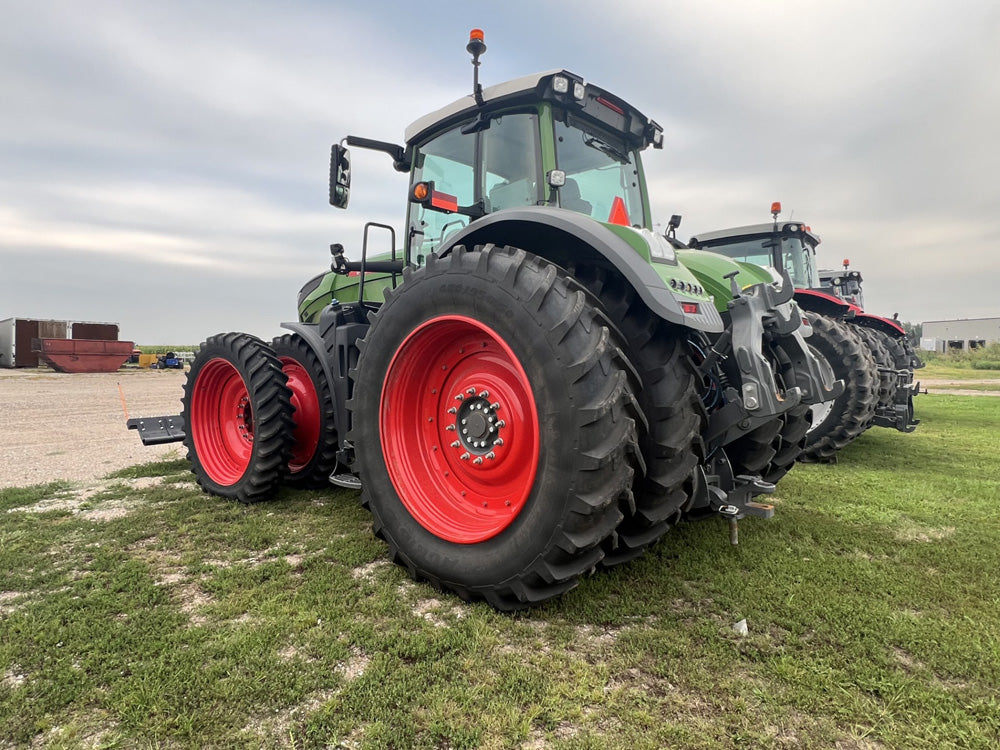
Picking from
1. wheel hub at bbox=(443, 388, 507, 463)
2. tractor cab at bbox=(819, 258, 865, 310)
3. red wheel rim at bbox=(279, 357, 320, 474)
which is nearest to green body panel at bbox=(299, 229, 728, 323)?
Result: red wheel rim at bbox=(279, 357, 320, 474)

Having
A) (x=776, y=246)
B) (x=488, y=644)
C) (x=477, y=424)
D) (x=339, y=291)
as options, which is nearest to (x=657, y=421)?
(x=477, y=424)

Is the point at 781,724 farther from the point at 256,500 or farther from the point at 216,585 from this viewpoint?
the point at 256,500

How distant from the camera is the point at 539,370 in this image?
2.13m

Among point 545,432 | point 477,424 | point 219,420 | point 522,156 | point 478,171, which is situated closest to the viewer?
point 545,432

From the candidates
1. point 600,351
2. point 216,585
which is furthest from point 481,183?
point 216,585

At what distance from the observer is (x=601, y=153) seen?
3.47 metres

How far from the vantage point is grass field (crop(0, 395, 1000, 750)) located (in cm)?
157

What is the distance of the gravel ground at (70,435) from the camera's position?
16.5 ft

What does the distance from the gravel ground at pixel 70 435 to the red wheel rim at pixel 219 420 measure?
1191mm

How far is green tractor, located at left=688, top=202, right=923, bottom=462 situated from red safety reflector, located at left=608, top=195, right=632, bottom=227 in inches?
55.8

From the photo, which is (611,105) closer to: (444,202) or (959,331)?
(444,202)

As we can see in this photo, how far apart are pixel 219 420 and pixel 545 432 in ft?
11.0

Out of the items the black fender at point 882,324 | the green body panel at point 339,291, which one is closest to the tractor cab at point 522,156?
the green body panel at point 339,291

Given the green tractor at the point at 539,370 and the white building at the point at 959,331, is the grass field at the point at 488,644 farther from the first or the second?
the white building at the point at 959,331
